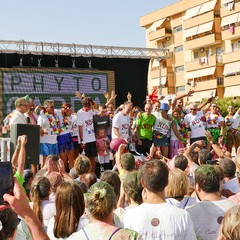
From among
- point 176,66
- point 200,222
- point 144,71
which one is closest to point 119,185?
point 200,222

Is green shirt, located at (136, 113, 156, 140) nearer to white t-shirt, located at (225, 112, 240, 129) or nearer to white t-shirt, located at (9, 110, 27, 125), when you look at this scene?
white t-shirt, located at (225, 112, 240, 129)

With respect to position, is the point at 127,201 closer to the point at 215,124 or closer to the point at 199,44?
the point at 215,124

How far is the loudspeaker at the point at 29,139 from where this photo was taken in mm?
6992

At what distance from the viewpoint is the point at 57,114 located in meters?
10.0

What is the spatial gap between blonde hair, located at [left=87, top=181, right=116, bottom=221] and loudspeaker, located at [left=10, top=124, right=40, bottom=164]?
4305 mm

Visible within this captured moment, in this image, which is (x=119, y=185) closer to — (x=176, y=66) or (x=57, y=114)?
(x=57, y=114)

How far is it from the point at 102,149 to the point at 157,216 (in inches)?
291

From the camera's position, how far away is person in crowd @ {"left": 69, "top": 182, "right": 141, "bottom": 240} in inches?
96.8

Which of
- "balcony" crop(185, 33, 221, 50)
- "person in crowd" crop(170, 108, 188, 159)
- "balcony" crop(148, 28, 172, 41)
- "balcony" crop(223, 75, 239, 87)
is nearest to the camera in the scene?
"person in crowd" crop(170, 108, 188, 159)

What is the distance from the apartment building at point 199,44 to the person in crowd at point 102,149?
2911cm

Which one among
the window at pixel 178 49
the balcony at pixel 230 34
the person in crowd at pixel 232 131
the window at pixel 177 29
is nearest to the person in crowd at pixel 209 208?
the person in crowd at pixel 232 131

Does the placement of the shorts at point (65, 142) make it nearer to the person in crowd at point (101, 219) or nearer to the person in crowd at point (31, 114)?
the person in crowd at point (31, 114)

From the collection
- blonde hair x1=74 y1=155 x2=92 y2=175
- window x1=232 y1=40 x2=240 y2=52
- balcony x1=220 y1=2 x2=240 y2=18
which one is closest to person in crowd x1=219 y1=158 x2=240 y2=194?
blonde hair x1=74 y1=155 x2=92 y2=175

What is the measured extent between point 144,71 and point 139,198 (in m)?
16.4
